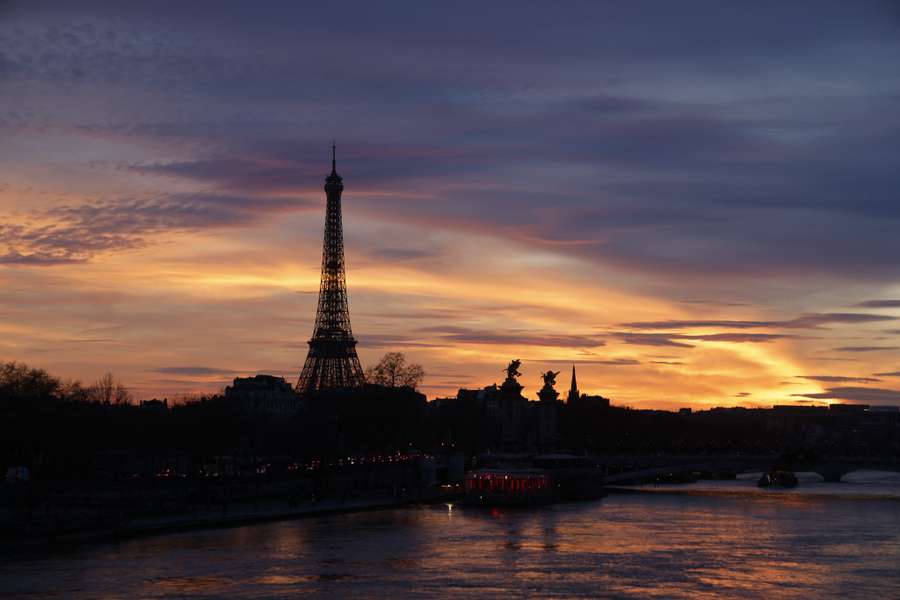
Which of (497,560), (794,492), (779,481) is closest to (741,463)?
(794,492)

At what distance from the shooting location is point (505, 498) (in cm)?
7619

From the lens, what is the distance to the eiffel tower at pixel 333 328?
11312cm

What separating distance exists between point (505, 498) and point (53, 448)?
24.4m

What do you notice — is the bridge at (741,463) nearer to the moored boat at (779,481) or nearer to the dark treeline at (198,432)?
the moored boat at (779,481)

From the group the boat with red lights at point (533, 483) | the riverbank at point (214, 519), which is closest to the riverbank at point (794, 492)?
the boat with red lights at point (533, 483)

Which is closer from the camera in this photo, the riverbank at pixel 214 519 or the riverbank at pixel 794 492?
the riverbank at pixel 214 519

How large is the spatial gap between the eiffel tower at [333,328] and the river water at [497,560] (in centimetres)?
4829

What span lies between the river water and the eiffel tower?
48.3m

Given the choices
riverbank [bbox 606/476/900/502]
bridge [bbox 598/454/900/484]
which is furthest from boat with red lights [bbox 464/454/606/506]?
bridge [bbox 598/454/900/484]

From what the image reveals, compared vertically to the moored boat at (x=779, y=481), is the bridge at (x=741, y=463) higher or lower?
higher

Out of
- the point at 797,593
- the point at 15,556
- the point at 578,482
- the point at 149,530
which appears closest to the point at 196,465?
the point at 578,482

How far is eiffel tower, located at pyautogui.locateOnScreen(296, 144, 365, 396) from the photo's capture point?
371 ft

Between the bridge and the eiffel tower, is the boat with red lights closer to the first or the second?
→ the bridge

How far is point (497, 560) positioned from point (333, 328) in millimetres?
70110
